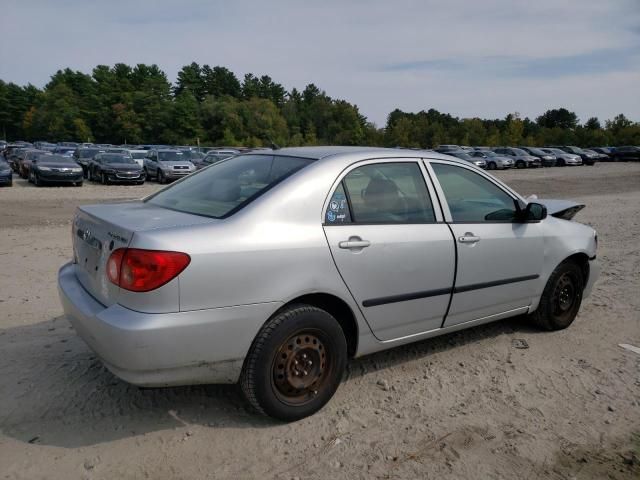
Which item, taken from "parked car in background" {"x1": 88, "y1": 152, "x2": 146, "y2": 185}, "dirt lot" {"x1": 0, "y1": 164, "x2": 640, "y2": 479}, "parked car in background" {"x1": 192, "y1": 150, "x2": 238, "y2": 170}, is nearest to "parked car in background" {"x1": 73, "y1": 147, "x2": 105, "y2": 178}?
"parked car in background" {"x1": 88, "y1": 152, "x2": 146, "y2": 185}

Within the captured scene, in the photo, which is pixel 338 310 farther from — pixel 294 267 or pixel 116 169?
pixel 116 169

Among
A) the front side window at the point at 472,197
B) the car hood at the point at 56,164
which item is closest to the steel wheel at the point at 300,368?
the front side window at the point at 472,197

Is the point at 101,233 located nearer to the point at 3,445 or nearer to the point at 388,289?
the point at 3,445

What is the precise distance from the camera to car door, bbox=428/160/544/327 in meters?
3.97

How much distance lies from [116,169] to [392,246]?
2146 centimetres

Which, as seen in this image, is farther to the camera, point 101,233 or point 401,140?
point 401,140

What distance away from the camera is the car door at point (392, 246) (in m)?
3.39

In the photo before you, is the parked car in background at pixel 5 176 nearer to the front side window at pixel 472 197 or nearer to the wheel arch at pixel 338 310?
the front side window at pixel 472 197

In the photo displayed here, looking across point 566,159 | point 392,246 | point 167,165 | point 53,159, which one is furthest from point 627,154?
point 392,246

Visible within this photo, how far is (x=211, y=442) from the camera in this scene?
308cm

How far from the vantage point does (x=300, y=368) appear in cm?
328

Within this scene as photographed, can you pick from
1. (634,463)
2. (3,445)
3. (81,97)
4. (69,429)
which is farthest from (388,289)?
(81,97)

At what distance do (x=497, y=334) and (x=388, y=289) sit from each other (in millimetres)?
1842

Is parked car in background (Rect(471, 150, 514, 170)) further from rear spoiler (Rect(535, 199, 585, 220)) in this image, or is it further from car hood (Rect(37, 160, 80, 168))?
rear spoiler (Rect(535, 199, 585, 220))
